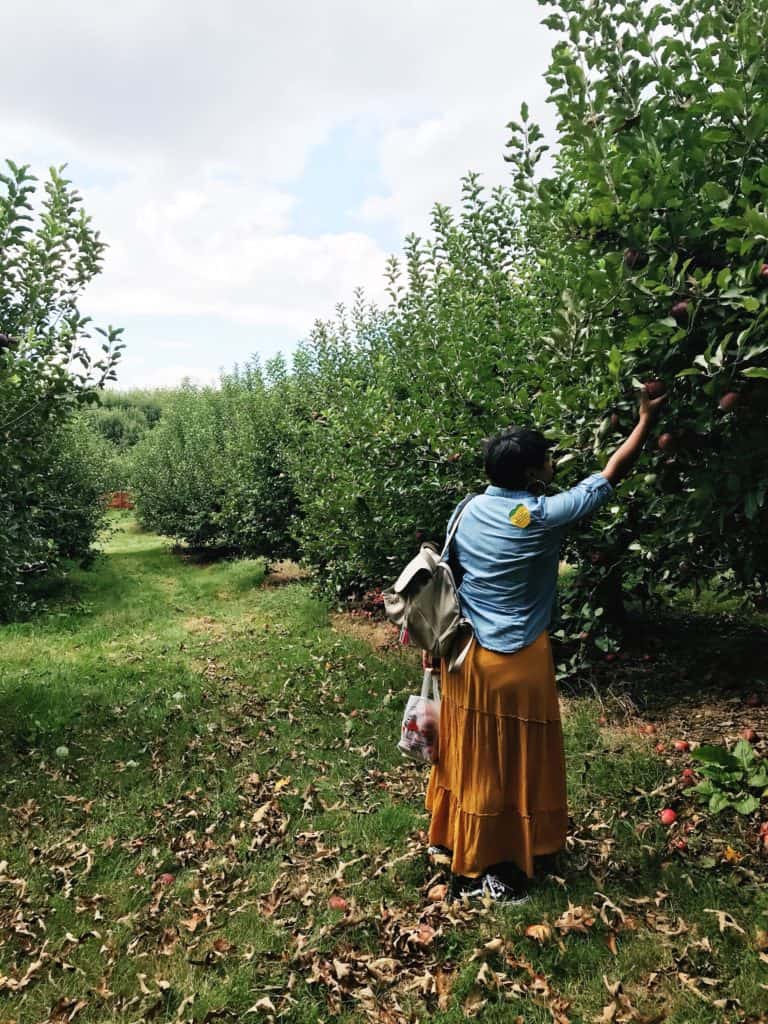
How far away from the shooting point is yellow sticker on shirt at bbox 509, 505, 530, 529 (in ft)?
10.2

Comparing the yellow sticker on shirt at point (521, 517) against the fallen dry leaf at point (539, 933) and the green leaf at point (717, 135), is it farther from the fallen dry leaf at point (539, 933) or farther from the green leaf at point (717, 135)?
A: the fallen dry leaf at point (539, 933)

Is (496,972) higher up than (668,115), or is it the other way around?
(668,115)

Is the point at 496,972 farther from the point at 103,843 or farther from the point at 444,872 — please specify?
the point at 103,843

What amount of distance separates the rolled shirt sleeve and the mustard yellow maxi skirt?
620 mm

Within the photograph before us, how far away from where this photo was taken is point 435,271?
7.11 m

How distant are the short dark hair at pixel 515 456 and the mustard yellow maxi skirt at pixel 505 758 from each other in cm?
77

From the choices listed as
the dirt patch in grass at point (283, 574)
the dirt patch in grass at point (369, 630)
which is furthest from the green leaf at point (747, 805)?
the dirt patch in grass at point (283, 574)

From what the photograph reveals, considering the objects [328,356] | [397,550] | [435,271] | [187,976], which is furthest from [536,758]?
[328,356]

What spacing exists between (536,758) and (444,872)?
104cm

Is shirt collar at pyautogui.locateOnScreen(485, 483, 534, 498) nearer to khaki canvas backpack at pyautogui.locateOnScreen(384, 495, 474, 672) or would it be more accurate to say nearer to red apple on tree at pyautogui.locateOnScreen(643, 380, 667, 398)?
khaki canvas backpack at pyautogui.locateOnScreen(384, 495, 474, 672)

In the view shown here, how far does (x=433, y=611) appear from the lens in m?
3.34

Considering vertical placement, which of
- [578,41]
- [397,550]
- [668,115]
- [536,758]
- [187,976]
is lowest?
[187,976]

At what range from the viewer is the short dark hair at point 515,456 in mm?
3219

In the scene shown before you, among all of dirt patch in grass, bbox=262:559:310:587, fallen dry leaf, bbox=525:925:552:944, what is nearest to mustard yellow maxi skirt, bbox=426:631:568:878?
fallen dry leaf, bbox=525:925:552:944
